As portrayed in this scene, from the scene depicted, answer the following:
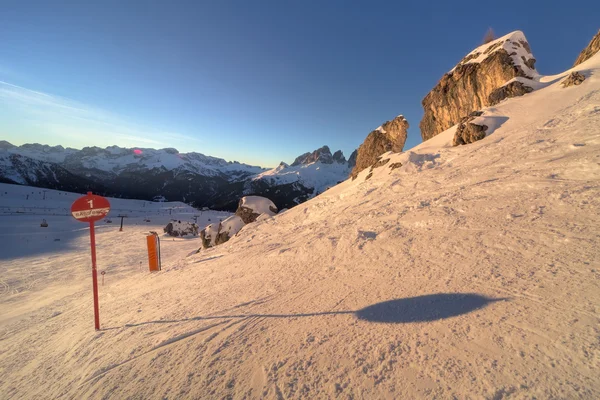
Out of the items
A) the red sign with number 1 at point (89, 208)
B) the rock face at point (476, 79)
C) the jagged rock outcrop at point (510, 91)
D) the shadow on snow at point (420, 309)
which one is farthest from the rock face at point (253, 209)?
the rock face at point (476, 79)

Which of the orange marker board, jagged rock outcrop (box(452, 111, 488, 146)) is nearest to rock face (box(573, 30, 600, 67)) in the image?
jagged rock outcrop (box(452, 111, 488, 146))

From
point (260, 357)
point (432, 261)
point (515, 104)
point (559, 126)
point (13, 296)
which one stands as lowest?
point (13, 296)

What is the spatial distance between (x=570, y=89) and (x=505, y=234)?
1586 centimetres

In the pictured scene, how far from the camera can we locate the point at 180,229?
38.6m

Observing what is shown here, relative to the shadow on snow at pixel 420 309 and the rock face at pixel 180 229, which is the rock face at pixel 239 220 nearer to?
the shadow on snow at pixel 420 309

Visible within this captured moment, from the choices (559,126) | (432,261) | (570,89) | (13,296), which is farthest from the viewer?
(570,89)

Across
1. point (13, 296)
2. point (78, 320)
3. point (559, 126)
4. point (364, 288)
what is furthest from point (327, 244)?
point (13, 296)

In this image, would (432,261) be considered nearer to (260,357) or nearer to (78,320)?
(260,357)

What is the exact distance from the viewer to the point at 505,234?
5520 millimetres

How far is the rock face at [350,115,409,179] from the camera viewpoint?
28.9 metres

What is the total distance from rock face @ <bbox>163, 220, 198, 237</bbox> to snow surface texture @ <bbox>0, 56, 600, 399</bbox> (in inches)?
1159

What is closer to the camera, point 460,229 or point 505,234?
point 505,234

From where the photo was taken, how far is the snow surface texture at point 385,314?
291 centimetres

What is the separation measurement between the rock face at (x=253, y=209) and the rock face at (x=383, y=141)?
36.4 feet
